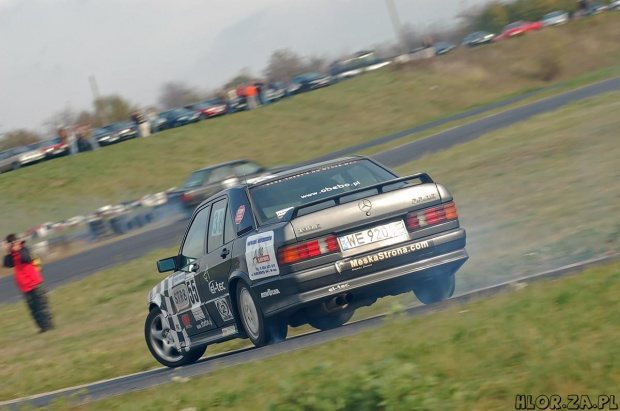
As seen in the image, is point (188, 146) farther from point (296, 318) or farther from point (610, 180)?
point (296, 318)

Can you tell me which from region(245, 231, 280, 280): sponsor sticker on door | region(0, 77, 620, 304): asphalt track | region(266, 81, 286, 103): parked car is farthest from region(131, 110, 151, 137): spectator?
region(245, 231, 280, 280): sponsor sticker on door

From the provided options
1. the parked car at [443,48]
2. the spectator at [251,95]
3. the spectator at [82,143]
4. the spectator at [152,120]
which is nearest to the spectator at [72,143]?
the spectator at [82,143]

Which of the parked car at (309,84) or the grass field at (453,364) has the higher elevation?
the parked car at (309,84)

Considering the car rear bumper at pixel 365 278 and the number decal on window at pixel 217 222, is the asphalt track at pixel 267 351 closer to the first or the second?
Answer: the car rear bumper at pixel 365 278

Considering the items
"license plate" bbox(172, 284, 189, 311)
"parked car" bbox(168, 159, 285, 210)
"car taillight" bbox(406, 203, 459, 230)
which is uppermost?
"parked car" bbox(168, 159, 285, 210)

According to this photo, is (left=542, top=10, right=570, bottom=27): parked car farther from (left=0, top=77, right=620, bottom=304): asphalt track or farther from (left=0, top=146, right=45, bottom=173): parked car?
(left=0, top=146, right=45, bottom=173): parked car

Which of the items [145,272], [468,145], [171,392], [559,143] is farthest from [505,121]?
[171,392]

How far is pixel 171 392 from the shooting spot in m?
6.59

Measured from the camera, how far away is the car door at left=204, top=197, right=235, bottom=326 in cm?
854

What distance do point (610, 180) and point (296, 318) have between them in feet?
24.6

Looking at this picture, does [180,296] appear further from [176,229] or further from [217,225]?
[176,229]

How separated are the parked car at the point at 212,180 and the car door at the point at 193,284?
17671 millimetres

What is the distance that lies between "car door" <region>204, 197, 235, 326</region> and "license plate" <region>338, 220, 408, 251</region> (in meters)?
1.19

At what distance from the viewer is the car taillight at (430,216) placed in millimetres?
7914
